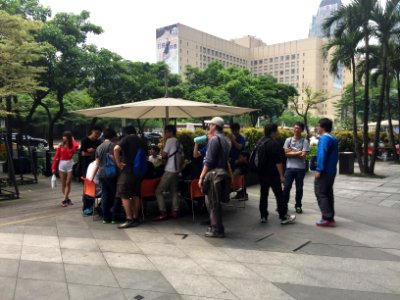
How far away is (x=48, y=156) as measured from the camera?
12.8 meters

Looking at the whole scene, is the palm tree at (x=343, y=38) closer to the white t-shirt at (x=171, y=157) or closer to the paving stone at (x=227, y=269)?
the white t-shirt at (x=171, y=157)

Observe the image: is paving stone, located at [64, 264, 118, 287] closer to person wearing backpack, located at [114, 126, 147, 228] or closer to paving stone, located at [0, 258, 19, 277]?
paving stone, located at [0, 258, 19, 277]

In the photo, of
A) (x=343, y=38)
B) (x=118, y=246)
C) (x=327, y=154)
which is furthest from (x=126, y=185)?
(x=343, y=38)

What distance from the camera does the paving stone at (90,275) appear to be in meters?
3.88

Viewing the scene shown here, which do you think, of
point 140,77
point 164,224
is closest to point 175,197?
point 164,224

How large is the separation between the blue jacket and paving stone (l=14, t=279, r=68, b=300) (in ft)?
12.9

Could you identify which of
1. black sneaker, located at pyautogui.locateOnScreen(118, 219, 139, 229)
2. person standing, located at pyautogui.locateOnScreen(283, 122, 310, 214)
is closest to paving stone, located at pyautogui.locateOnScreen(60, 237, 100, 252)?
black sneaker, located at pyautogui.locateOnScreen(118, 219, 139, 229)

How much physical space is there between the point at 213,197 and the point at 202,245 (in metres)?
0.66

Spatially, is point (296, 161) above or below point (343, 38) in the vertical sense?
below

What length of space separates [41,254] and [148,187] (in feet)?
6.96

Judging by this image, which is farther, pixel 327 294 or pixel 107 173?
pixel 107 173

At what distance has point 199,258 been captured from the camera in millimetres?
4594

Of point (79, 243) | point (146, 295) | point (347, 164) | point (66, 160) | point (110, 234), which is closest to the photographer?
point (146, 295)

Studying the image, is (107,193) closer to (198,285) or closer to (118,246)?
(118,246)
